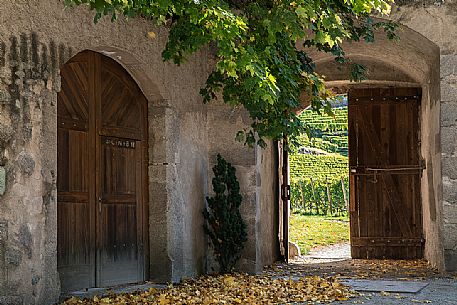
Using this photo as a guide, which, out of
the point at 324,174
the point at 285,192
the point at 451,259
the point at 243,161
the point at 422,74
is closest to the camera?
→ the point at 451,259

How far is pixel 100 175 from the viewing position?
7.77m

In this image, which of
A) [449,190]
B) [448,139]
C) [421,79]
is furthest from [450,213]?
[421,79]

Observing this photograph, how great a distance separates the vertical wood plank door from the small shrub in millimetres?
4124

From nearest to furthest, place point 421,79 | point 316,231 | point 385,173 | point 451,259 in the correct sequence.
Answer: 1. point 451,259
2. point 421,79
3. point 385,173
4. point 316,231

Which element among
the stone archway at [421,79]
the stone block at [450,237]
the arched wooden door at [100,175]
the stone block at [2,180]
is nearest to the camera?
the stone block at [2,180]

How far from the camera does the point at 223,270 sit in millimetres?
9211

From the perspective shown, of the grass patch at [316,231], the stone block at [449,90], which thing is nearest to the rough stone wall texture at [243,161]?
the stone block at [449,90]

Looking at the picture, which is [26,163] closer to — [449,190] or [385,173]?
[449,190]

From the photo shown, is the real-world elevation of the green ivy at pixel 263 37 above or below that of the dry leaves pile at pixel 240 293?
above

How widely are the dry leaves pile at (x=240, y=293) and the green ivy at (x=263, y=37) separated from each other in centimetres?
148

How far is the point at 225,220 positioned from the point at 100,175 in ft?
6.19

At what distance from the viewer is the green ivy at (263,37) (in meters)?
5.06

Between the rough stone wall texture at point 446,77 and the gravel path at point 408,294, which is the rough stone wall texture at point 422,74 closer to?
the rough stone wall texture at point 446,77

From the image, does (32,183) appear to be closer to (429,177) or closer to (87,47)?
(87,47)
